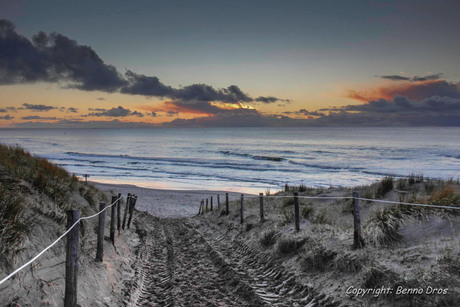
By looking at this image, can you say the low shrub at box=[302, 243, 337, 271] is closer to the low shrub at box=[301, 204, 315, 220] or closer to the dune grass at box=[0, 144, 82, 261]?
the low shrub at box=[301, 204, 315, 220]

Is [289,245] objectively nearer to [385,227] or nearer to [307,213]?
[385,227]

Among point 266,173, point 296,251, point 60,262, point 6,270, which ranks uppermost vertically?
point 6,270

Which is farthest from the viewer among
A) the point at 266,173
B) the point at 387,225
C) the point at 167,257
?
the point at 266,173

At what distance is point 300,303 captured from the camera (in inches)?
Result: 236

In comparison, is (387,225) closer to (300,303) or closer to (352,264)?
(352,264)

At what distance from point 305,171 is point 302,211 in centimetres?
3863

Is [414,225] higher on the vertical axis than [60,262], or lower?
higher

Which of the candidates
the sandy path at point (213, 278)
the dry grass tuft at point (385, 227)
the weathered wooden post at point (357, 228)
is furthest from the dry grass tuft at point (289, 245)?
the dry grass tuft at point (385, 227)

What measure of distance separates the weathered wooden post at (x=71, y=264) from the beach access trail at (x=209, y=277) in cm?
185

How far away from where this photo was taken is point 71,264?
4980 mm

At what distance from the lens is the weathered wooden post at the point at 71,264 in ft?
16.1

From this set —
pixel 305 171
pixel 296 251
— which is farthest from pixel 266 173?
pixel 296 251

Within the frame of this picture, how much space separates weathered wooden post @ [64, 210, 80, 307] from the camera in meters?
4.91

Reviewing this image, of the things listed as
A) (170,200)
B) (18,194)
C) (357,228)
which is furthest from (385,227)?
(170,200)
